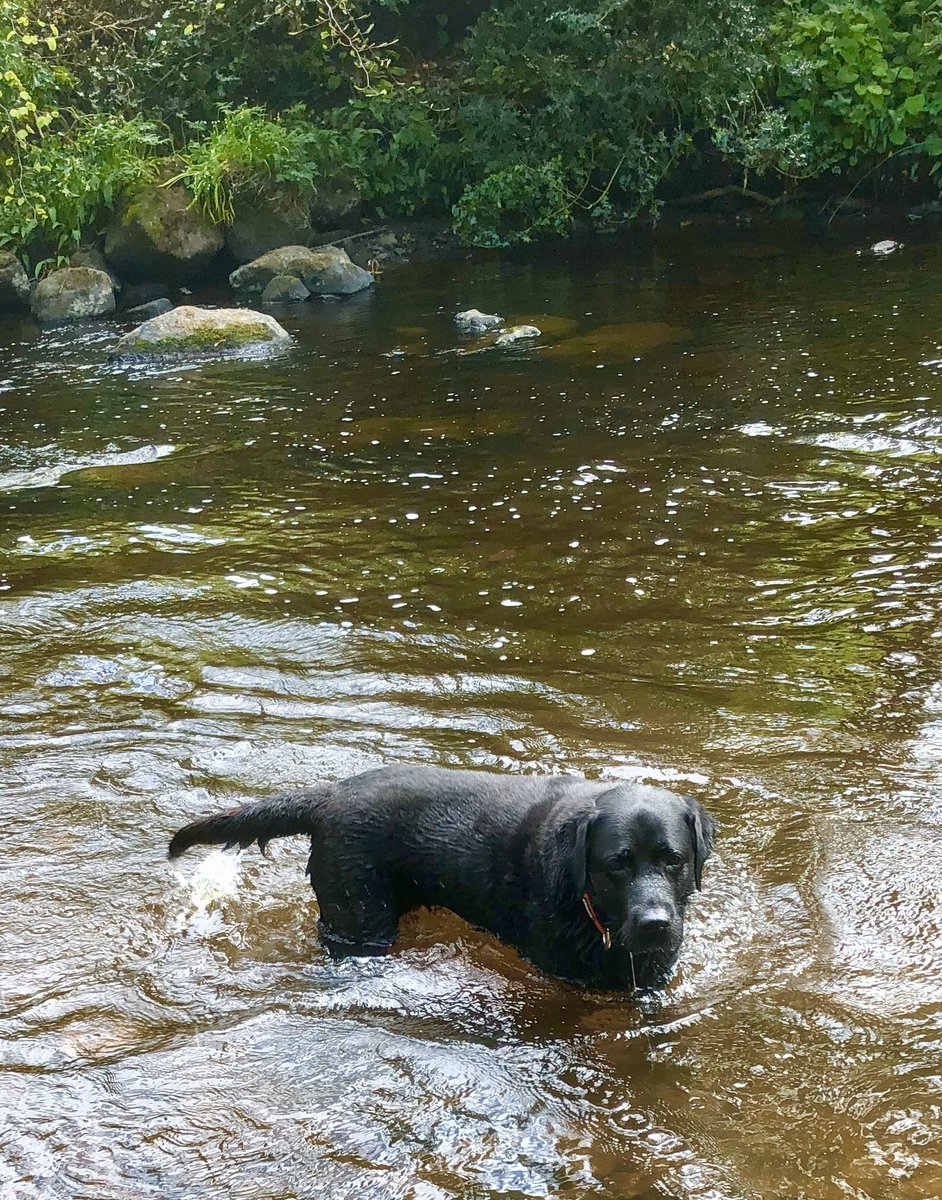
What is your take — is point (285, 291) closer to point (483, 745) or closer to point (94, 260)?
point (94, 260)

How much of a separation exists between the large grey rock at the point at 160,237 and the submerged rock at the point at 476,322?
6.17 metres

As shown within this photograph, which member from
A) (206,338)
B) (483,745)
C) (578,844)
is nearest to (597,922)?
(578,844)

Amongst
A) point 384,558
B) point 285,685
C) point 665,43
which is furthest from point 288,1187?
point 665,43

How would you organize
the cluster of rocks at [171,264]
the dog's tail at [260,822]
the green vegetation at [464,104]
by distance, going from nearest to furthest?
the dog's tail at [260,822] < the green vegetation at [464,104] < the cluster of rocks at [171,264]

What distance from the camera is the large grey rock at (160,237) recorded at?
19234mm

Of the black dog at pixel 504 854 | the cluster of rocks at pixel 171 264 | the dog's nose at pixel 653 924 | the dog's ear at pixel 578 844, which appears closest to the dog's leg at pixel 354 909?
the black dog at pixel 504 854

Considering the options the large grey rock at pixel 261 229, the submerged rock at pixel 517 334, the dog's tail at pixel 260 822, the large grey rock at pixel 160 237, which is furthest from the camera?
the large grey rock at pixel 261 229

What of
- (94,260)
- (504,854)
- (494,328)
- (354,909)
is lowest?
(354,909)

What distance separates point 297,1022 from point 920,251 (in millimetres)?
14663

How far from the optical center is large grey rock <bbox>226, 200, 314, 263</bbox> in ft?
65.1

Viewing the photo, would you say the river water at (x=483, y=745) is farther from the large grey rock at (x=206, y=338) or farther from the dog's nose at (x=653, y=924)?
the large grey rock at (x=206, y=338)

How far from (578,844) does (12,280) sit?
18036 mm

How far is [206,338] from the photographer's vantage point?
15406 millimetres

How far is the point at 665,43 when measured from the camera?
18.2 meters
